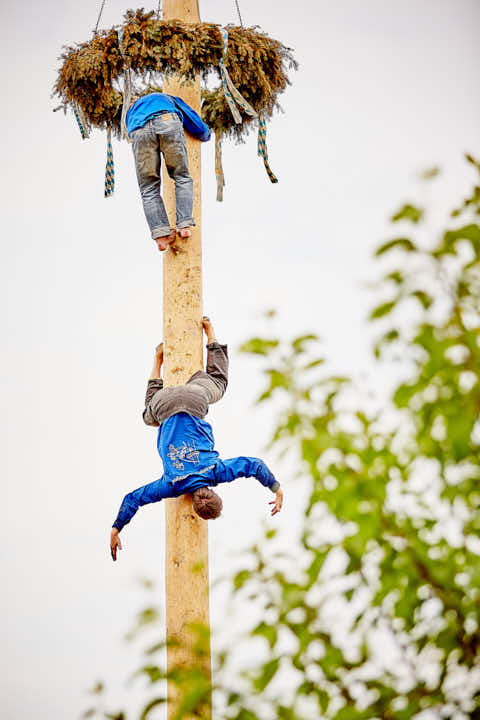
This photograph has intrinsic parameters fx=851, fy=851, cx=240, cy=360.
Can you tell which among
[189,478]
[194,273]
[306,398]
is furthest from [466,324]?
[194,273]

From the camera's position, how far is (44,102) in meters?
6.71

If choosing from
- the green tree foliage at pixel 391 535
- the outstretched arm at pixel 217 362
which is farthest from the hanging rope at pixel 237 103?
the green tree foliage at pixel 391 535

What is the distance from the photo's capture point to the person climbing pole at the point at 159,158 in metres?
3.32

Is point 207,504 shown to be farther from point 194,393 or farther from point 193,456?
point 194,393

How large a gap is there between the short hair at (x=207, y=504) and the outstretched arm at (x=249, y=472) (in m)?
0.11

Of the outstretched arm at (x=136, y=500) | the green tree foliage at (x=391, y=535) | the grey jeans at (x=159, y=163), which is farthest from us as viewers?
the grey jeans at (x=159, y=163)

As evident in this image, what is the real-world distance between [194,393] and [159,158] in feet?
3.12

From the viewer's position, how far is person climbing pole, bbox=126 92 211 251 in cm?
332

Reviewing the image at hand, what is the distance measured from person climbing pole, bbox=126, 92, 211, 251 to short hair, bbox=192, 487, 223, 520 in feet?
3.23

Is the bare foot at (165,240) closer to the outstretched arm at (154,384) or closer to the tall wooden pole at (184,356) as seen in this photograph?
the tall wooden pole at (184,356)

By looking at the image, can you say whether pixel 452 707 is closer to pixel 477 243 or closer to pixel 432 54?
pixel 477 243

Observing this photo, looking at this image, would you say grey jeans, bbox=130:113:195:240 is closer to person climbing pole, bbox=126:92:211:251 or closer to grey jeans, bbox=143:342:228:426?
person climbing pole, bbox=126:92:211:251

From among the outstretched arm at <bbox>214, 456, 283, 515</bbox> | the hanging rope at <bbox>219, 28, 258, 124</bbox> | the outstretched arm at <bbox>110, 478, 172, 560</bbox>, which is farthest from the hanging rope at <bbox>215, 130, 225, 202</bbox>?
the outstretched arm at <bbox>110, 478, 172, 560</bbox>

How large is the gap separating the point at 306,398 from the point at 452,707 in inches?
15.5
